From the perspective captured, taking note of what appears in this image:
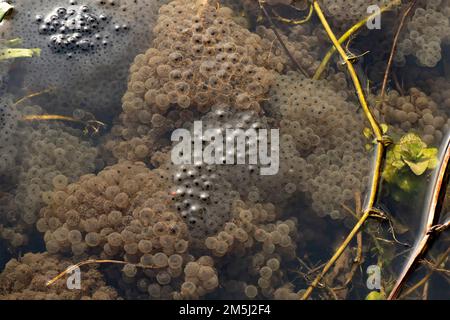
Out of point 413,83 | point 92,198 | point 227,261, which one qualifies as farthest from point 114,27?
point 413,83

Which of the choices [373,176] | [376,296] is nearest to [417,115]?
[373,176]

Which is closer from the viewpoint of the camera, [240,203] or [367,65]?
[240,203]

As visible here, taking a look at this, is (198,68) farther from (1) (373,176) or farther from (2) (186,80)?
(1) (373,176)

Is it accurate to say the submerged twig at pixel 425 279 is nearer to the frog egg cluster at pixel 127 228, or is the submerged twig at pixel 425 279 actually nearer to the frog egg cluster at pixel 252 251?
the frog egg cluster at pixel 252 251

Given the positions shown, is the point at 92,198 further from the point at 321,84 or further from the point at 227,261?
the point at 321,84

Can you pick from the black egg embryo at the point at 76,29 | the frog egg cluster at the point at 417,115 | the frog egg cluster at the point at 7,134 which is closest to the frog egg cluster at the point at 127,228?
the frog egg cluster at the point at 7,134

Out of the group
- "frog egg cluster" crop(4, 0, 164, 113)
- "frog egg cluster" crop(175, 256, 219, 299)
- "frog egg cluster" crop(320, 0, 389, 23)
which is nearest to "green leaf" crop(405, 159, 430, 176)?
"frog egg cluster" crop(320, 0, 389, 23)
